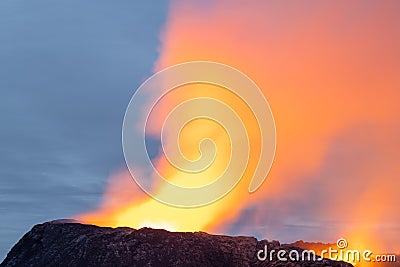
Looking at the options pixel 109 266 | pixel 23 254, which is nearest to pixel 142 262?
pixel 109 266

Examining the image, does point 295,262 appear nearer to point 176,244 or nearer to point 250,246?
point 250,246

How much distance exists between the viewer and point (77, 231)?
95.3 meters

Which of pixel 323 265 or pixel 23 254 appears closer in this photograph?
pixel 323 265

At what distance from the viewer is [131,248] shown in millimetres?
90000

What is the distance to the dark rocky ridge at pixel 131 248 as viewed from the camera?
8894 centimetres

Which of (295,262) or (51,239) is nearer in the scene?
(295,262)

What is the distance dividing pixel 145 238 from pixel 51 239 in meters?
13.0

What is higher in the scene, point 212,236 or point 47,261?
point 212,236

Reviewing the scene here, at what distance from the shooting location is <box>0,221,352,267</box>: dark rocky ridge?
88.9 metres

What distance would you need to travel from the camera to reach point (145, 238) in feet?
302

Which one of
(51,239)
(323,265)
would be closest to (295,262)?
(323,265)

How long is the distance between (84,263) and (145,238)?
Answer: 330 inches

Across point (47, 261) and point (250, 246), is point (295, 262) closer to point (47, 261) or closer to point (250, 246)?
point (250, 246)

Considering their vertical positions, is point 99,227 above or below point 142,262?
above
